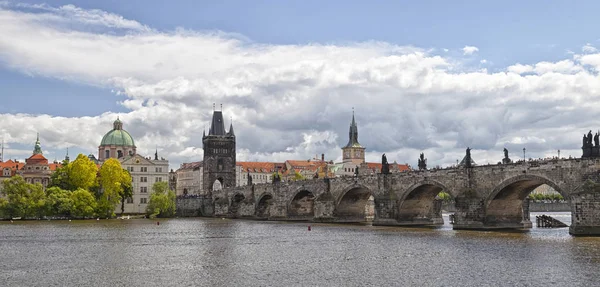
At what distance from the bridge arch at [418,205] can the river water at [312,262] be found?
18051 mm

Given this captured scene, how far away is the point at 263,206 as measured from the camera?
4528 inches

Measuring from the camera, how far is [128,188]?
405 feet

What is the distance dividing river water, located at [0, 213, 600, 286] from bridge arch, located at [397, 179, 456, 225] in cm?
1805

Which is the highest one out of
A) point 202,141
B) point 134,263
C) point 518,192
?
point 202,141

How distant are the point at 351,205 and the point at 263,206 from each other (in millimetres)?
28653

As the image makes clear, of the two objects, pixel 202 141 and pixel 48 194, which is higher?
pixel 202 141

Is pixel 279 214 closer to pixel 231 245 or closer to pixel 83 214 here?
pixel 83 214

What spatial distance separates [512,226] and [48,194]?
7263 centimetres

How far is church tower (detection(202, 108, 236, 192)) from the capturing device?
498ft

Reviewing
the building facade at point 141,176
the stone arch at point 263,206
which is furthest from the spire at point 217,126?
the stone arch at point 263,206

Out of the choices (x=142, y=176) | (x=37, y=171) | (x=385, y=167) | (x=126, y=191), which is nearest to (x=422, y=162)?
(x=385, y=167)

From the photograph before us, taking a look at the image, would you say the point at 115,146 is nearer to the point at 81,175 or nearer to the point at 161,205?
the point at 161,205

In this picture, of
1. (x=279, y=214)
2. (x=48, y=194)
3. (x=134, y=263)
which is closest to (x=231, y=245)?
(x=134, y=263)

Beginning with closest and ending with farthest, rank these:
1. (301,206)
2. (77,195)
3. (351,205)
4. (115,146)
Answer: (351,205) < (77,195) < (301,206) < (115,146)
